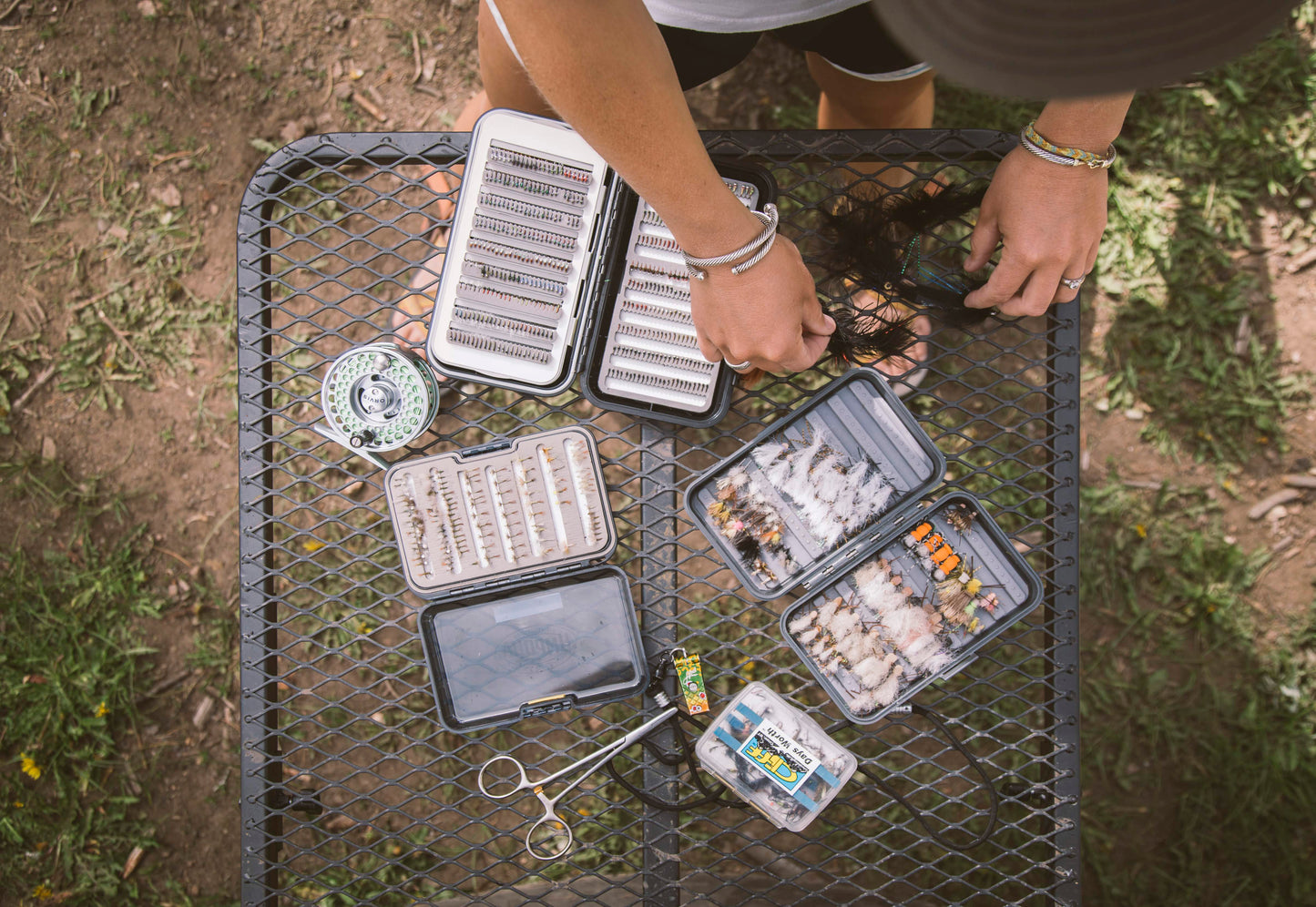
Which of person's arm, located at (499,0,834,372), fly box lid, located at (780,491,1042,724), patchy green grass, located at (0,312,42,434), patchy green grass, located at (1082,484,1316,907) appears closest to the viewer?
person's arm, located at (499,0,834,372)

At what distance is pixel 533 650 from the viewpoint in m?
1.25

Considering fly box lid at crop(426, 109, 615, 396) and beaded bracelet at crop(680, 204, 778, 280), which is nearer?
beaded bracelet at crop(680, 204, 778, 280)

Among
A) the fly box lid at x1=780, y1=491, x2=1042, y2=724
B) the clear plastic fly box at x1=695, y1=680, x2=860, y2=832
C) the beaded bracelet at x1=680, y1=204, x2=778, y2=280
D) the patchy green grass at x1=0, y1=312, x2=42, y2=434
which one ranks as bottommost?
the patchy green grass at x1=0, y1=312, x2=42, y2=434

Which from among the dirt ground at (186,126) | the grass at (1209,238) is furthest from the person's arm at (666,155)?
the grass at (1209,238)

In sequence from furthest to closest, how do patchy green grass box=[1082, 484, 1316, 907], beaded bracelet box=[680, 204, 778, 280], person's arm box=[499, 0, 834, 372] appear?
patchy green grass box=[1082, 484, 1316, 907], beaded bracelet box=[680, 204, 778, 280], person's arm box=[499, 0, 834, 372]

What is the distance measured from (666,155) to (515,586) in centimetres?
73

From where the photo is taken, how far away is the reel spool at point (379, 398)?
1.21 meters

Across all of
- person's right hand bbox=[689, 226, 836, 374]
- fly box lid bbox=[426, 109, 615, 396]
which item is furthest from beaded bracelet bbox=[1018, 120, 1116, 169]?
fly box lid bbox=[426, 109, 615, 396]

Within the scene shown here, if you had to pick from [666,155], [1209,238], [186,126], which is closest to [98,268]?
[186,126]

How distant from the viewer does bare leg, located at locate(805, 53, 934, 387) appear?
4.20 ft

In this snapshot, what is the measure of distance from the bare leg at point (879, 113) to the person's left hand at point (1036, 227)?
0.16m

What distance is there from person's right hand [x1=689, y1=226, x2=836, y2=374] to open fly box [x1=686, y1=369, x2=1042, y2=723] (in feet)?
0.54

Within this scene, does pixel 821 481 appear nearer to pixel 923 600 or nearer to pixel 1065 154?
pixel 923 600

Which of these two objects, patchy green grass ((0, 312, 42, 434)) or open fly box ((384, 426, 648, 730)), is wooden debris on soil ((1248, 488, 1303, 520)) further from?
patchy green grass ((0, 312, 42, 434))
